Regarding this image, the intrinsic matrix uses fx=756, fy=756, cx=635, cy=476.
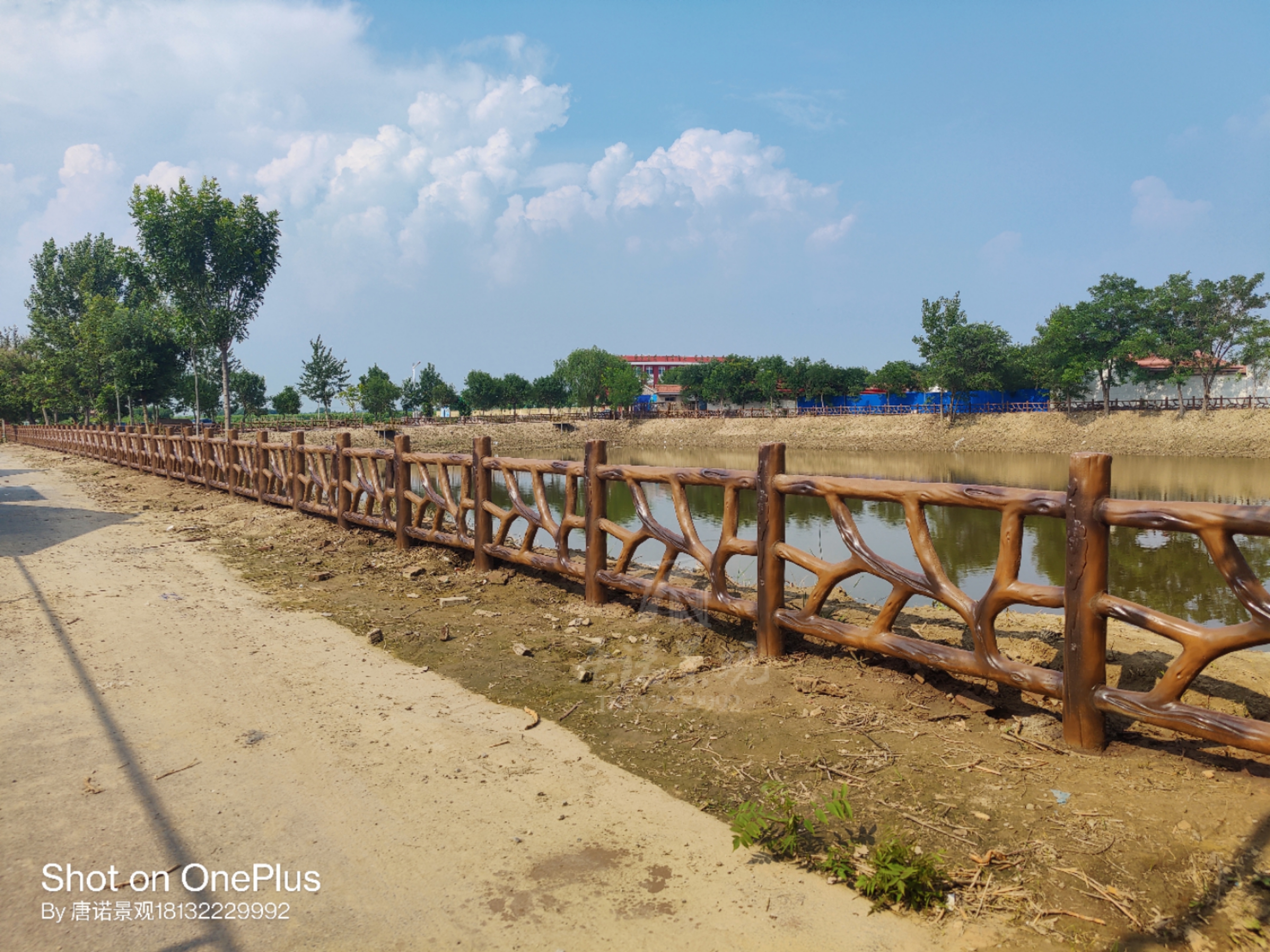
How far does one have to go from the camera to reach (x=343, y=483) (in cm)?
1040

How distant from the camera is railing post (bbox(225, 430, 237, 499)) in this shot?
1485 centimetres

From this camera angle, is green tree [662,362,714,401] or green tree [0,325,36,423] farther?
green tree [662,362,714,401]

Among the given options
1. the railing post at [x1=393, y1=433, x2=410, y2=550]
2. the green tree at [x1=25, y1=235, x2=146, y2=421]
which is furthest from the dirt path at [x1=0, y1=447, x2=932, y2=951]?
the green tree at [x1=25, y1=235, x2=146, y2=421]

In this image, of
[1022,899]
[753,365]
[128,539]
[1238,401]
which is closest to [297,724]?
[1022,899]

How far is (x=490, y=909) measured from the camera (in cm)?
272

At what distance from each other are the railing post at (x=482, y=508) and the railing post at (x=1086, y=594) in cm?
558

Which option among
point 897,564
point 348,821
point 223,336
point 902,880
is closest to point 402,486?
point 897,564

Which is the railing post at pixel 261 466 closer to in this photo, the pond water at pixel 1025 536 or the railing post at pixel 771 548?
the pond water at pixel 1025 536

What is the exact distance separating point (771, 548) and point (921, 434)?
51810mm

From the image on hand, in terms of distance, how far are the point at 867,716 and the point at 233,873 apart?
3105mm

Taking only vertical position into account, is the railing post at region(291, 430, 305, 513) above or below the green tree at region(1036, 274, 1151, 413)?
below

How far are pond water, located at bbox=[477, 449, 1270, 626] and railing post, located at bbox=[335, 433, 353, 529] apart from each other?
162 inches

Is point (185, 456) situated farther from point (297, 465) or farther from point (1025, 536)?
point (1025, 536)

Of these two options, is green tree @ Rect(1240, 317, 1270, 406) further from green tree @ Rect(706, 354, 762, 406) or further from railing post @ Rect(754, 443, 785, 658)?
railing post @ Rect(754, 443, 785, 658)
